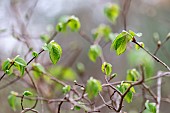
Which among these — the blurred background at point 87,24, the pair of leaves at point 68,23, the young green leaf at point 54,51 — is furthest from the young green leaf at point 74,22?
the blurred background at point 87,24

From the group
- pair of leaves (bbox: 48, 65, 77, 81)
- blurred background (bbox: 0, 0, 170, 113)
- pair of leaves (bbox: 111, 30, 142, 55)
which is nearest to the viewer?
pair of leaves (bbox: 111, 30, 142, 55)

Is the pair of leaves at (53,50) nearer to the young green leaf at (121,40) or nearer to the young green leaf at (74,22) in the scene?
the young green leaf at (121,40)

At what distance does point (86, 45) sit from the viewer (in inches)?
193

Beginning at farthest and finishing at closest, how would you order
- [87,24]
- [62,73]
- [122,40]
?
1. [87,24]
2. [62,73]
3. [122,40]

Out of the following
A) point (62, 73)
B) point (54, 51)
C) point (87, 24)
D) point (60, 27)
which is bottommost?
point (54, 51)

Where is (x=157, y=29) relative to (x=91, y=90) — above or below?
above

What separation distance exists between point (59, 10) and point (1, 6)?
1.74 metres

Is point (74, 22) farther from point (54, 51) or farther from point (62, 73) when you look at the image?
point (62, 73)

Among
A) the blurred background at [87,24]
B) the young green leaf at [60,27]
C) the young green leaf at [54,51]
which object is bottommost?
the young green leaf at [54,51]

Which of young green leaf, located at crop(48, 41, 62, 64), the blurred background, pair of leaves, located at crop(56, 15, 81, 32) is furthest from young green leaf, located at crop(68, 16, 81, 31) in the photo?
the blurred background

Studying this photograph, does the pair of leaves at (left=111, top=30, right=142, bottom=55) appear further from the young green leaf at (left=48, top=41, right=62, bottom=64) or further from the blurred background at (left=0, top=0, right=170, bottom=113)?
the blurred background at (left=0, top=0, right=170, bottom=113)

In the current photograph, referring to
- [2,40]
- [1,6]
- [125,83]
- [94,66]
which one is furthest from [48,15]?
[125,83]

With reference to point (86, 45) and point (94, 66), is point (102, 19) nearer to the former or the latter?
point (86, 45)

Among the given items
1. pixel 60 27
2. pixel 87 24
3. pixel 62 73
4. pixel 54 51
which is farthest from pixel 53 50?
pixel 87 24
